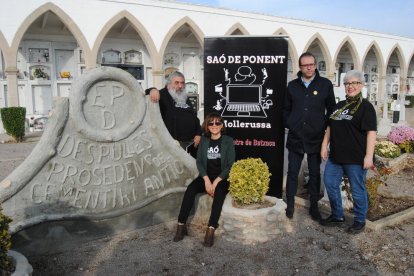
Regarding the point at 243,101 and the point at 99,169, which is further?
the point at 243,101

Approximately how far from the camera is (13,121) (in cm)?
1082

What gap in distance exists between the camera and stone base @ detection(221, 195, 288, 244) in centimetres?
347

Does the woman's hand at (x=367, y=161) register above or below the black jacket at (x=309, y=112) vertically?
below

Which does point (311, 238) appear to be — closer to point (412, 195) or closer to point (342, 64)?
point (412, 195)

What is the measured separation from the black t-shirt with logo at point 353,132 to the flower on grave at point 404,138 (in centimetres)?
502

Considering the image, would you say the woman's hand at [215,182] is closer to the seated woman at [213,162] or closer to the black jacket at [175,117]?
the seated woman at [213,162]

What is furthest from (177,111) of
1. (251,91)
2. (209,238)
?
(209,238)

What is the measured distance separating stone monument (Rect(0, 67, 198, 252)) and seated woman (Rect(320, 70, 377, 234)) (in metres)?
1.53

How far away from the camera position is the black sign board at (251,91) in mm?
4250

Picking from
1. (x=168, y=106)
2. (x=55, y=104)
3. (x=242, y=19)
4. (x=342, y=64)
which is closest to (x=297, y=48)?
(x=242, y=19)

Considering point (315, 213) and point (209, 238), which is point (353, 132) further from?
point (209, 238)

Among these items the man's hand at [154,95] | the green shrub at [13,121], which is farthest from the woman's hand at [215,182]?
the green shrub at [13,121]

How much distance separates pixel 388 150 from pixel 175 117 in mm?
5118

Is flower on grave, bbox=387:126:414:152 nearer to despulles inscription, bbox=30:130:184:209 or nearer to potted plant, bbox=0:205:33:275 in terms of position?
despulles inscription, bbox=30:130:184:209
